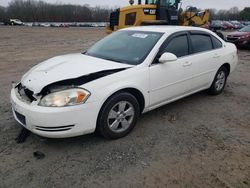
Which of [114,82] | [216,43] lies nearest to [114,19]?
[216,43]

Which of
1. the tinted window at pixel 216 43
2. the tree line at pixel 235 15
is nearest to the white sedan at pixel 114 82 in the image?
the tinted window at pixel 216 43

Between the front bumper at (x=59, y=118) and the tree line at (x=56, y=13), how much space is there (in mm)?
84650

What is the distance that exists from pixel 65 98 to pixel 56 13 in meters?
99.6

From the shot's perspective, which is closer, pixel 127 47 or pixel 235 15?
pixel 127 47

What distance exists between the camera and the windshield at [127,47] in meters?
3.87

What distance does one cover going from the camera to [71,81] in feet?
10.4

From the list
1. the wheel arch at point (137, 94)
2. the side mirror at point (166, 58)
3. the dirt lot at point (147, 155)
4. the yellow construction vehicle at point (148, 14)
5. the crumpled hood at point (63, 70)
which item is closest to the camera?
the dirt lot at point (147, 155)

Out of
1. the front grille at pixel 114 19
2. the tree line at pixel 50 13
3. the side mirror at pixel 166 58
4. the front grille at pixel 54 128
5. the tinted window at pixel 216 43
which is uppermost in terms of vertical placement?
the tree line at pixel 50 13

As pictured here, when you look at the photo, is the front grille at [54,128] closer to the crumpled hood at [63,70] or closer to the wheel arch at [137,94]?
the crumpled hood at [63,70]

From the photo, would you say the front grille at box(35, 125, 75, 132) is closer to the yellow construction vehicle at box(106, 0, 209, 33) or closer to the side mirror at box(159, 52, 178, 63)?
the side mirror at box(159, 52, 178, 63)

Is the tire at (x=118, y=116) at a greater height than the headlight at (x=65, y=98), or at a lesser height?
lesser

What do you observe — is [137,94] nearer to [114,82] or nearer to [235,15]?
[114,82]

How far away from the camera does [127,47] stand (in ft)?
13.7

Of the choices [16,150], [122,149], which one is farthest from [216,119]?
[16,150]
